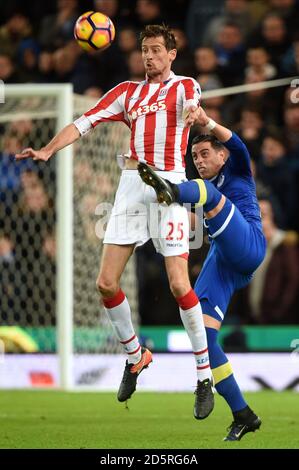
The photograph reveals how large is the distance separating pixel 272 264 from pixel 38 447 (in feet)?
19.9

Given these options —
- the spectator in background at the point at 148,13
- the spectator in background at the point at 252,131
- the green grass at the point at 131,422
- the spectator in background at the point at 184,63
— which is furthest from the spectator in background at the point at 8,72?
the green grass at the point at 131,422

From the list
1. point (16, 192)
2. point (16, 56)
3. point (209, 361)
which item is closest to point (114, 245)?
point (209, 361)

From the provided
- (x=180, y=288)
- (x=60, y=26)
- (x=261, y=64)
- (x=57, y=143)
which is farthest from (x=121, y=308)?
(x=60, y=26)

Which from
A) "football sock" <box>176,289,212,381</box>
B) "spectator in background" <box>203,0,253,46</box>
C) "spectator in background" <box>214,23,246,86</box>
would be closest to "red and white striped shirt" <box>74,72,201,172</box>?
"football sock" <box>176,289,212,381</box>

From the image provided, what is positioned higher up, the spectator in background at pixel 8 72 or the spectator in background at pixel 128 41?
the spectator in background at pixel 128 41

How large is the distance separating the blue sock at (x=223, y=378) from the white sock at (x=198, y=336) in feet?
0.32

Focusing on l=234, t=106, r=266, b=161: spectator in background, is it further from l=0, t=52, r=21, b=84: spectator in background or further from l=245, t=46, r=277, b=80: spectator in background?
l=0, t=52, r=21, b=84: spectator in background

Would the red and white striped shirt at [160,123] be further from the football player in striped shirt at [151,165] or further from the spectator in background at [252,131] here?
the spectator in background at [252,131]

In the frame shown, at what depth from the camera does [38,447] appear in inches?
278

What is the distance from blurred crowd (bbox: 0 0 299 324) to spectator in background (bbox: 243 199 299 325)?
0.01 meters

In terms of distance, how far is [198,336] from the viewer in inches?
301

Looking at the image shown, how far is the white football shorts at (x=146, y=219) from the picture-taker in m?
7.83
